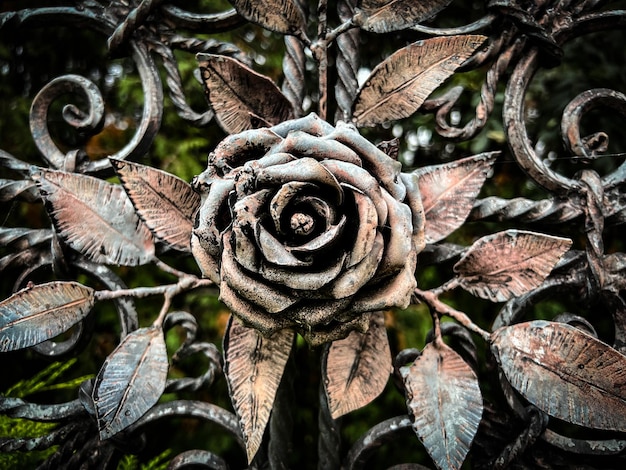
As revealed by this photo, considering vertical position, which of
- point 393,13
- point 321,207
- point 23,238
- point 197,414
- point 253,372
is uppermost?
point 393,13

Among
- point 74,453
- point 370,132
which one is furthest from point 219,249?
point 370,132

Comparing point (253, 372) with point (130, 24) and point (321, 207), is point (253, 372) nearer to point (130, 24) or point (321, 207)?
point (321, 207)

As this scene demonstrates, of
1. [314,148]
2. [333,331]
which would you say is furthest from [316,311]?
[314,148]

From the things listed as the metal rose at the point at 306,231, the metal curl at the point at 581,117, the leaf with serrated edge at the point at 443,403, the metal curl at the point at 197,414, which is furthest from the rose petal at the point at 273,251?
the metal curl at the point at 581,117

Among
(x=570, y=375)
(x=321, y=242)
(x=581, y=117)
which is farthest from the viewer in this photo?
(x=581, y=117)

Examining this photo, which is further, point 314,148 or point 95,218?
point 95,218

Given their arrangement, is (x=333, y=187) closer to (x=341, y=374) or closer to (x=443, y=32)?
(x=341, y=374)

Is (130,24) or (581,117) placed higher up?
(130,24)

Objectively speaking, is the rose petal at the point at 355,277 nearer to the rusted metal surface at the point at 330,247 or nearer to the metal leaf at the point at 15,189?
the rusted metal surface at the point at 330,247
